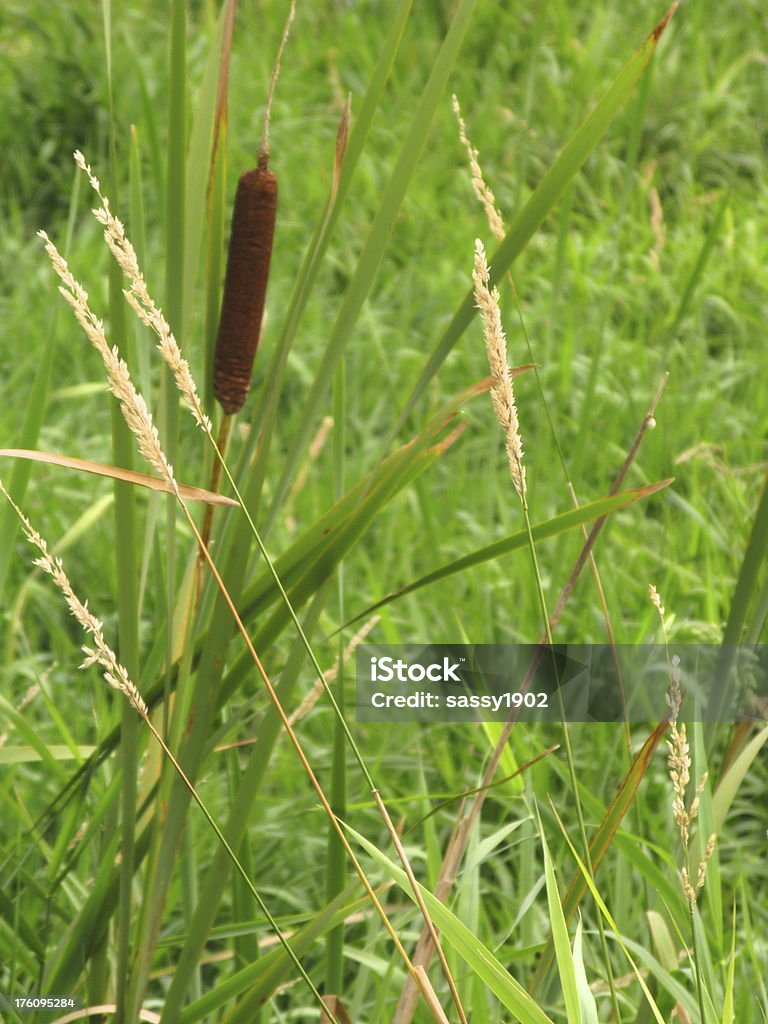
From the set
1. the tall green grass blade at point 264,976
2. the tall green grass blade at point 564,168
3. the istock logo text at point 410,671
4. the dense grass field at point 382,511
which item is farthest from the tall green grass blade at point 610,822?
the istock logo text at point 410,671

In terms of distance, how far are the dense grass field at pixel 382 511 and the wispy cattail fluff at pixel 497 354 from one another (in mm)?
63

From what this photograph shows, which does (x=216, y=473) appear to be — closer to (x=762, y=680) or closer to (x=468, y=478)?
(x=762, y=680)

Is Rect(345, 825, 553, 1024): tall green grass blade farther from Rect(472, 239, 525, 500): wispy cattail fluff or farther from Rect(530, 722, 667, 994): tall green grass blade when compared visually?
Rect(472, 239, 525, 500): wispy cattail fluff

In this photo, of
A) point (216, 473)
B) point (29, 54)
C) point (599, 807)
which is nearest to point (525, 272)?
point (29, 54)

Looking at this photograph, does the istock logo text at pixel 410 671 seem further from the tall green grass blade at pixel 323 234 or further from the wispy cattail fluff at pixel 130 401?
the wispy cattail fluff at pixel 130 401

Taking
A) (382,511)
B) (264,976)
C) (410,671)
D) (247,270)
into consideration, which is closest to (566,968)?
(264,976)

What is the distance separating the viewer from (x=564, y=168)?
587 millimetres

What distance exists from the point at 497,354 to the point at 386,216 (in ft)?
0.49

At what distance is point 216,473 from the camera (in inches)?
28.4

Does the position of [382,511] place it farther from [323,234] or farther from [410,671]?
[323,234]

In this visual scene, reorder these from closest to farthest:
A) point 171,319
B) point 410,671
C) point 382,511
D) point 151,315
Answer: point 151,315 → point 171,319 → point 410,671 → point 382,511

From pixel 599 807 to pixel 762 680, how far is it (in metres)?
0.19

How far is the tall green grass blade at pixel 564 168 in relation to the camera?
0.58m
